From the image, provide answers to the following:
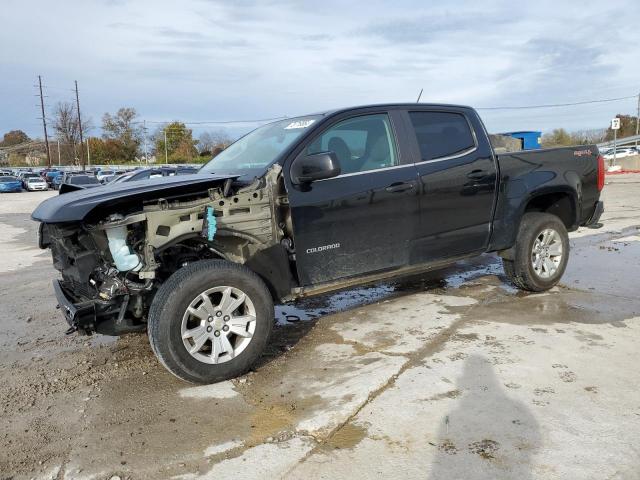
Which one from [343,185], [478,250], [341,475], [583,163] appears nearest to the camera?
[341,475]

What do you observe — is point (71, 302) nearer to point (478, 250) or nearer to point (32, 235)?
point (478, 250)

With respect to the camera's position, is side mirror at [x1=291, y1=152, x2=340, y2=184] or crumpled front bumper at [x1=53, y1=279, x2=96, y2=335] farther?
side mirror at [x1=291, y1=152, x2=340, y2=184]

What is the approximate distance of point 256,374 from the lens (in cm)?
379

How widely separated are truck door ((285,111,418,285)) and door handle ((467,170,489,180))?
703 millimetres

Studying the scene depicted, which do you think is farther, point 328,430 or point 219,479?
point 328,430

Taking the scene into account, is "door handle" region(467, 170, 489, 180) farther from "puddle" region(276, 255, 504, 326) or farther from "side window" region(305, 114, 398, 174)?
"puddle" region(276, 255, 504, 326)

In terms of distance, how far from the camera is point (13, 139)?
10375cm

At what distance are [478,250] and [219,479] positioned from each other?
3407 millimetres

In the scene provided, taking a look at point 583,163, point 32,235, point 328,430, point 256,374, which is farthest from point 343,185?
point 32,235

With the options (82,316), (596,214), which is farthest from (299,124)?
(596,214)

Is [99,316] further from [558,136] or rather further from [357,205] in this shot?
[558,136]

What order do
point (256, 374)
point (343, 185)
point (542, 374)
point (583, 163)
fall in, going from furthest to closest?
point (583, 163) → point (343, 185) → point (256, 374) → point (542, 374)

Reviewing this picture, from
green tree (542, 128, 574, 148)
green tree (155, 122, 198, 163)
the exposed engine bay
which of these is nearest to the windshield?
the exposed engine bay

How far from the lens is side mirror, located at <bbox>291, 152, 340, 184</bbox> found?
12.4ft
